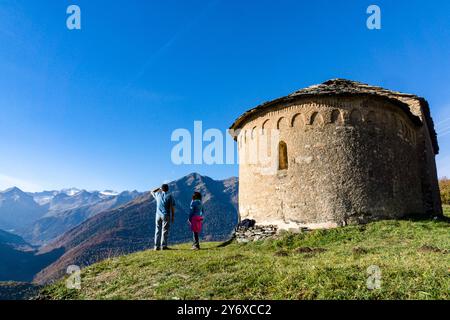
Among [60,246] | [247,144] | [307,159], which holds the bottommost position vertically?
[60,246]

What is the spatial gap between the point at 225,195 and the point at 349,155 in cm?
17516

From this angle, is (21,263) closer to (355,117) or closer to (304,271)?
(355,117)

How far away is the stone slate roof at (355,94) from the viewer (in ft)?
37.3

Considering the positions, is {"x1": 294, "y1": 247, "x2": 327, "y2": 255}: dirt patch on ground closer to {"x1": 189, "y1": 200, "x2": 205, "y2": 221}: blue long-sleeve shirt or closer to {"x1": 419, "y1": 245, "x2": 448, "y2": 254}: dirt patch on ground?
{"x1": 419, "y1": 245, "x2": 448, "y2": 254}: dirt patch on ground

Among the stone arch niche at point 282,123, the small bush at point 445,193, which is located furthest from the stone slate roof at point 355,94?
the small bush at point 445,193

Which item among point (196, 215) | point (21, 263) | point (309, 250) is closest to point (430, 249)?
point (309, 250)

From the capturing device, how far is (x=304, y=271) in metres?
5.62

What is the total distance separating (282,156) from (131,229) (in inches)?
4636

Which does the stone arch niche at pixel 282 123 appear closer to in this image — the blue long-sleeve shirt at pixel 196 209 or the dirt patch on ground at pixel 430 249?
the blue long-sleeve shirt at pixel 196 209

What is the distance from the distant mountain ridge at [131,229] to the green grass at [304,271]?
277ft

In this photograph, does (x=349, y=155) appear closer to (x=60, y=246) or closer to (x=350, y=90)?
(x=350, y=90)

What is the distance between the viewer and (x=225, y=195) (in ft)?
606
